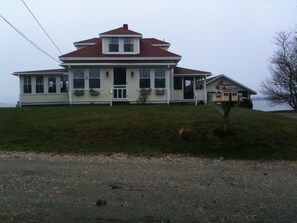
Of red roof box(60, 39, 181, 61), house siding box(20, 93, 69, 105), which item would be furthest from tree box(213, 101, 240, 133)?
house siding box(20, 93, 69, 105)

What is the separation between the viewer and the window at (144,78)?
36.0 meters

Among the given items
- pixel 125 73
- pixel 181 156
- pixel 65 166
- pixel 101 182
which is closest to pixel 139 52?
pixel 125 73

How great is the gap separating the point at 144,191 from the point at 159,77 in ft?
87.6

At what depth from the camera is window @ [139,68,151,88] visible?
118ft

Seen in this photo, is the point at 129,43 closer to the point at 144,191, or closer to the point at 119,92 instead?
the point at 119,92

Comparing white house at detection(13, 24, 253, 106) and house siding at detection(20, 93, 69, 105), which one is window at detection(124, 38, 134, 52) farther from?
house siding at detection(20, 93, 69, 105)

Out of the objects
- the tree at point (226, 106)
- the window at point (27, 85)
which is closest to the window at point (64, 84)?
the window at point (27, 85)

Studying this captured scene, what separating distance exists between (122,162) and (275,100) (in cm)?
4824

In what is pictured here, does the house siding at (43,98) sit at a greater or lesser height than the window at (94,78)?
lesser

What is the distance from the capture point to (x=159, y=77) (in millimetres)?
36031

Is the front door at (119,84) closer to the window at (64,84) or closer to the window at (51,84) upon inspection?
the window at (64,84)

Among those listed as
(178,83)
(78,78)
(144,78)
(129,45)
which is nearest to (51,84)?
(78,78)

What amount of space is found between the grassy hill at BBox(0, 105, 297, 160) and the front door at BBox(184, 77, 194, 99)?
16123mm

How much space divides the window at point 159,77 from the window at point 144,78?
2.10 ft
